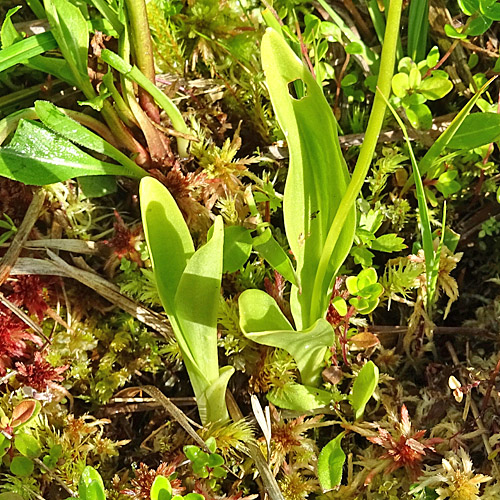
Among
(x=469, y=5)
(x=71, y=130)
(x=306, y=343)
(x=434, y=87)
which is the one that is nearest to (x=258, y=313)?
(x=306, y=343)

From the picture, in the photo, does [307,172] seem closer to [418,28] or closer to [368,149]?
[368,149]

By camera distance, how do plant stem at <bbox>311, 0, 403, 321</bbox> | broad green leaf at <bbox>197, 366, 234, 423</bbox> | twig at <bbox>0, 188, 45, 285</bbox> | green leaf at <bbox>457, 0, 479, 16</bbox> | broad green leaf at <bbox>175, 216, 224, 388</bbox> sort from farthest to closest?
twig at <bbox>0, 188, 45, 285</bbox> < green leaf at <bbox>457, 0, 479, 16</bbox> < broad green leaf at <bbox>197, 366, 234, 423</bbox> < broad green leaf at <bbox>175, 216, 224, 388</bbox> < plant stem at <bbox>311, 0, 403, 321</bbox>

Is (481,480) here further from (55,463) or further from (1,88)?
(1,88)

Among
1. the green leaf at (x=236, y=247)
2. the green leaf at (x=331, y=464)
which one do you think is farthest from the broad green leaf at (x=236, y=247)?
the green leaf at (x=331, y=464)

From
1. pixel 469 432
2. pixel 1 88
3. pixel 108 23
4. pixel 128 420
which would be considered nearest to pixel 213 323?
pixel 128 420

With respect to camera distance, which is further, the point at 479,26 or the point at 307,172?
the point at 479,26

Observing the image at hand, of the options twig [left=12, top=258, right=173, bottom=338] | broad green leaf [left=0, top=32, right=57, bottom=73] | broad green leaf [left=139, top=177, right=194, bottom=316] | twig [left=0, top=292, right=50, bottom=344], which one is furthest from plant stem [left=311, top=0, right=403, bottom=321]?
broad green leaf [left=0, top=32, right=57, bottom=73]

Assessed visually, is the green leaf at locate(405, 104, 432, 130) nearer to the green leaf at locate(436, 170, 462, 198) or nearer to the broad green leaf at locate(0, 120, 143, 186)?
the green leaf at locate(436, 170, 462, 198)
